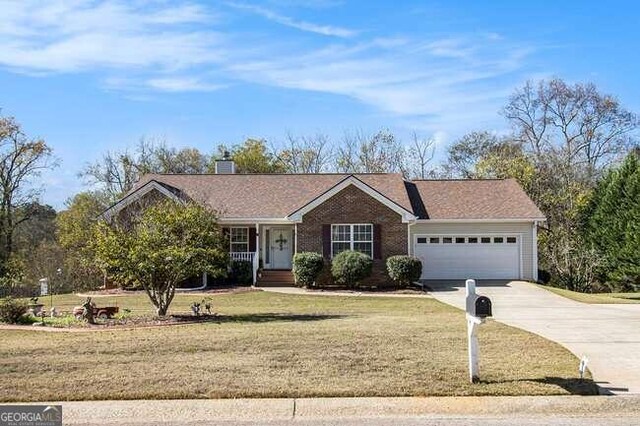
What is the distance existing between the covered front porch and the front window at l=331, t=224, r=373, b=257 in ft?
7.80

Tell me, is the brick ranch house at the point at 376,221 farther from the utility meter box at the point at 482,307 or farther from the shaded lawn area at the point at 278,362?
the utility meter box at the point at 482,307

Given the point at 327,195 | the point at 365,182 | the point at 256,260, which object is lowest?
the point at 256,260

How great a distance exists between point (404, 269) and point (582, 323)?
12239 mm

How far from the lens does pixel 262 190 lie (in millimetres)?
33938

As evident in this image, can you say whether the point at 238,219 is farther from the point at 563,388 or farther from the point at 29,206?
the point at 563,388

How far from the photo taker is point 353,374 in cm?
924

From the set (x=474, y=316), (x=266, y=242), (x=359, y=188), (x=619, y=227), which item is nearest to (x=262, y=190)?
(x=266, y=242)

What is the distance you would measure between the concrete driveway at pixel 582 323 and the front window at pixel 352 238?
133 inches

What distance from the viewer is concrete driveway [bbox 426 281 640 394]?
32.4 feet

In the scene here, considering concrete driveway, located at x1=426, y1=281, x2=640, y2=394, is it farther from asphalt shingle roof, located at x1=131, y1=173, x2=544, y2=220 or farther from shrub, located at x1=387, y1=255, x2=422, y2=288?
asphalt shingle roof, located at x1=131, y1=173, x2=544, y2=220

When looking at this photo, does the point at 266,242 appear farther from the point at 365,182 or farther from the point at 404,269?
the point at 404,269

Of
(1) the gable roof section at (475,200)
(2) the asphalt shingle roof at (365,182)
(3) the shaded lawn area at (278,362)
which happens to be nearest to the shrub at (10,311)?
(3) the shaded lawn area at (278,362)

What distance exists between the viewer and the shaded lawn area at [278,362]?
848 cm

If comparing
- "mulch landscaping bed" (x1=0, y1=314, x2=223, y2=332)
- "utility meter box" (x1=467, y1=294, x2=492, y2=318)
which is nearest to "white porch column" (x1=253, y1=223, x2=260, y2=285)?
"mulch landscaping bed" (x1=0, y1=314, x2=223, y2=332)
